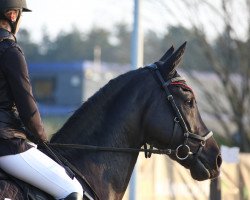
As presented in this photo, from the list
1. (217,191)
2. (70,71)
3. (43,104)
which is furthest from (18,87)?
(43,104)

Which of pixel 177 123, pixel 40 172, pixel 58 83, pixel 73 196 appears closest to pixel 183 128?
pixel 177 123

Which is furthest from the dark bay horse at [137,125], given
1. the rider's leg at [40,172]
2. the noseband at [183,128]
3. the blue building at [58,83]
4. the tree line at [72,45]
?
the tree line at [72,45]

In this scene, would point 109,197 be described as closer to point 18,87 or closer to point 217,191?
point 18,87

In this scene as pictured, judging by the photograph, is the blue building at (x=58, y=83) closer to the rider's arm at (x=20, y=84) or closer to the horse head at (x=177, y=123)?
the horse head at (x=177, y=123)

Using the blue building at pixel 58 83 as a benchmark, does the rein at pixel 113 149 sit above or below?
above

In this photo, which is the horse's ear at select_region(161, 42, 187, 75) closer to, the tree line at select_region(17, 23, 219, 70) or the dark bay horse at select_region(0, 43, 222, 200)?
the dark bay horse at select_region(0, 43, 222, 200)

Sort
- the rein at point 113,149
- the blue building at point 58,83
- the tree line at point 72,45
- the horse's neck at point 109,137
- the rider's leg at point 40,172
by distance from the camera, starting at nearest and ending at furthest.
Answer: the rider's leg at point 40,172 < the rein at point 113,149 < the horse's neck at point 109,137 < the blue building at point 58,83 < the tree line at point 72,45

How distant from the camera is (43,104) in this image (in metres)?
58.0

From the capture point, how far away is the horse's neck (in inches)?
215

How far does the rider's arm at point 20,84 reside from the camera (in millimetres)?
4926

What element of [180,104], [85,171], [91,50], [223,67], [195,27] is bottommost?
[91,50]

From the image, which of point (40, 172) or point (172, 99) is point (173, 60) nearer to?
point (172, 99)

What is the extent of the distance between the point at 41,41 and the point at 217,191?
6788cm

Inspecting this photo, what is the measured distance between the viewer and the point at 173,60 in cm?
557
